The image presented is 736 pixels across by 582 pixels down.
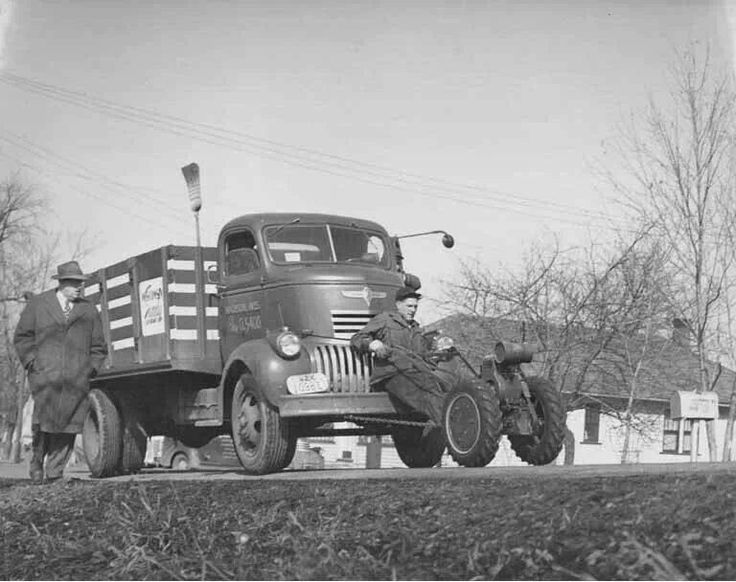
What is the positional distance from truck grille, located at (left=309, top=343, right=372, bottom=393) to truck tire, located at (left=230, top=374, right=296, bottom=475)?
55cm

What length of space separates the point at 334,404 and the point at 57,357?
2.37 metres

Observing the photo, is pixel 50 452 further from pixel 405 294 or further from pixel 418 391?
pixel 405 294

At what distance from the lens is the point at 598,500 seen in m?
5.21

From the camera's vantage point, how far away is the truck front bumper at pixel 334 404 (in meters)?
9.73

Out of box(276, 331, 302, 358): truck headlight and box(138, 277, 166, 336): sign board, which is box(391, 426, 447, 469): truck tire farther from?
box(138, 277, 166, 336): sign board

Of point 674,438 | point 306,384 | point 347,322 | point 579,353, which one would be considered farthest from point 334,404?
point 674,438

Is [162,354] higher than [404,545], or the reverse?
[162,354]

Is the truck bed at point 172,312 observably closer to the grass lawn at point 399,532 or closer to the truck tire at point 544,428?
the truck tire at point 544,428

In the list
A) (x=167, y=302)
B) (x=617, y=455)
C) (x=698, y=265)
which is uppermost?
(x=698, y=265)

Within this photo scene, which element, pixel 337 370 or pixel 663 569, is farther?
pixel 337 370

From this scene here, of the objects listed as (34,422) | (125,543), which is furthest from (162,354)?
(125,543)

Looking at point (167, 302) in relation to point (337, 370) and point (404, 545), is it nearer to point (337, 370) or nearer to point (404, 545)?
point (337, 370)

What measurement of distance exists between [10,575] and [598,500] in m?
2.81

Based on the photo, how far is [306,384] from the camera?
32.3 ft
